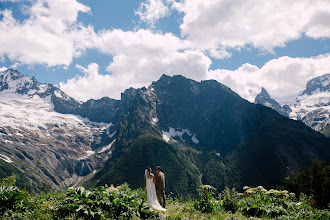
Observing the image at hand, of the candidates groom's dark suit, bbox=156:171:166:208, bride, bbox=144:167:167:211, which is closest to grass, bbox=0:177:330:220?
bride, bbox=144:167:167:211

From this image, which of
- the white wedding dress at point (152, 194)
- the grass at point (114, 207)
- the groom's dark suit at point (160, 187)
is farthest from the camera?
the groom's dark suit at point (160, 187)

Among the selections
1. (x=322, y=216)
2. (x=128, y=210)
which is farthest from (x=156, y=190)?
(x=322, y=216)

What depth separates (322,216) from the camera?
656 inches

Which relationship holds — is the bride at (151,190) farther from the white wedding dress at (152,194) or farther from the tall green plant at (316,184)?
the tall green plant at (316,184)

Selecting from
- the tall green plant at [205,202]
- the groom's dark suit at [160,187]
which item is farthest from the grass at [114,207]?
the groom's dark suit at [160,187]

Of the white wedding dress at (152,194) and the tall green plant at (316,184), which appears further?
the tall green plant at (316,184)

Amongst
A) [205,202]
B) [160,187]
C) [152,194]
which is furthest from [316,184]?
[152,194]

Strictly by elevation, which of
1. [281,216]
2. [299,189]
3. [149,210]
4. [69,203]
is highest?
[69,203]

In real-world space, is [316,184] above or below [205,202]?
below

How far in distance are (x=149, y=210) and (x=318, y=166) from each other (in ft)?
110

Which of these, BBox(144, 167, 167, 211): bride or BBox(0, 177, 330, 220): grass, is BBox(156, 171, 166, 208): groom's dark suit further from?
BBox(0, 177, 330, 220): grass

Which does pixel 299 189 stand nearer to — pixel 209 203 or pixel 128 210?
pixel 209 203

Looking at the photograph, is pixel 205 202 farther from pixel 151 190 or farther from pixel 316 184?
pixel 316 184

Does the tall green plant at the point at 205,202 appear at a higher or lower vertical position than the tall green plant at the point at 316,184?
higher
